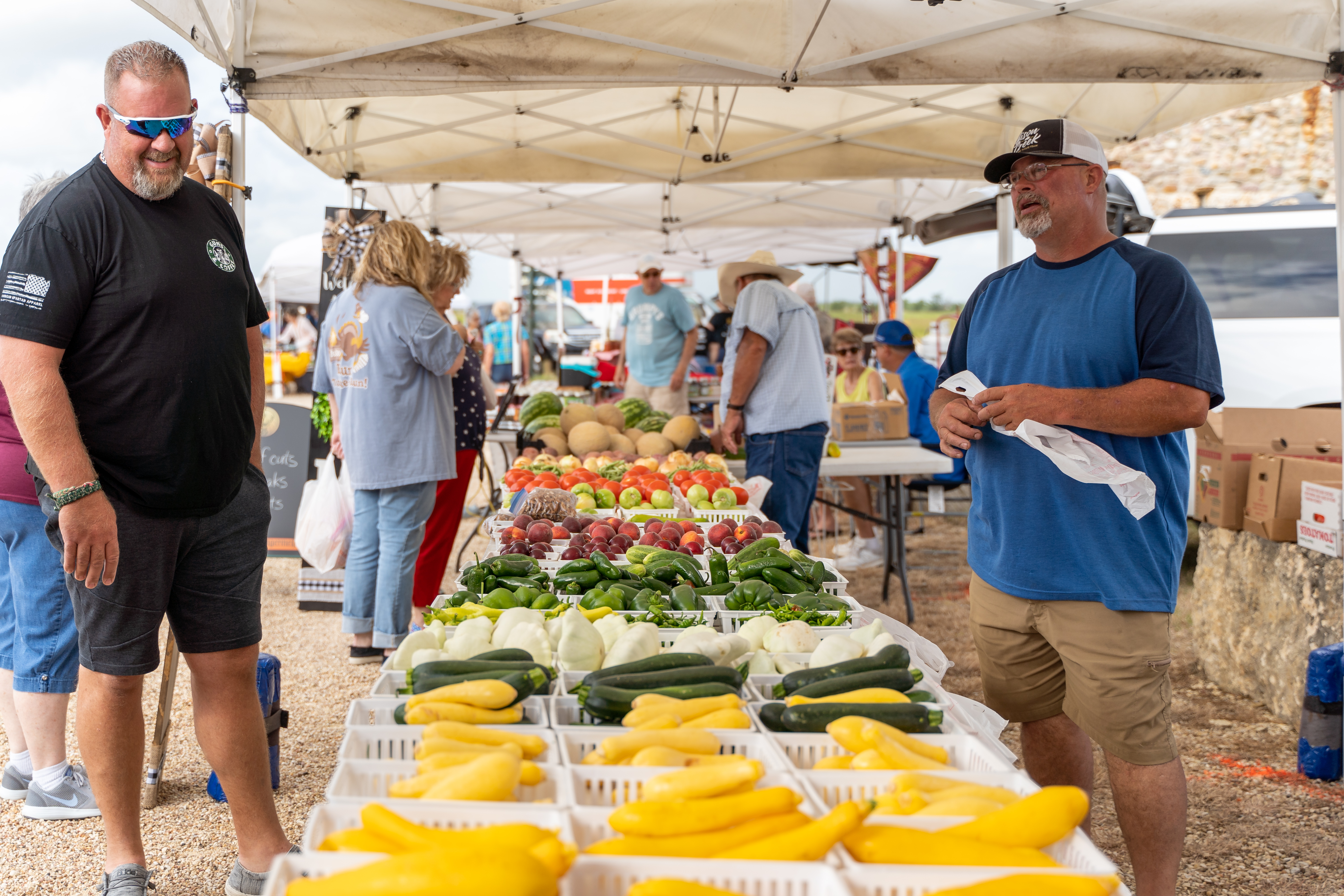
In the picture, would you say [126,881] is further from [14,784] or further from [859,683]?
[859,683]

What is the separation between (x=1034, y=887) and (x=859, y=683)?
25.4 inches

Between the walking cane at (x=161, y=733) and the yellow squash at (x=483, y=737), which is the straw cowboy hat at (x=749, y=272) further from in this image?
the yellow squash at (x=483, y=737)

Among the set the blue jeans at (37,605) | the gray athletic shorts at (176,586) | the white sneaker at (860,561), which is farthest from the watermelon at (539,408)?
the gray athletic shorts at (176,586)

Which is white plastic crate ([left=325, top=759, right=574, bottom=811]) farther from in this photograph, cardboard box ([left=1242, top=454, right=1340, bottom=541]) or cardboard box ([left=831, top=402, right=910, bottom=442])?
cardboard box ([left=831, top=402, right=910, bottom=442])

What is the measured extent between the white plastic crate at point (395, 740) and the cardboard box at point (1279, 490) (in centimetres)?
377

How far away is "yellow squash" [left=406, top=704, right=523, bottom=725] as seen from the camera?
1.61 metres

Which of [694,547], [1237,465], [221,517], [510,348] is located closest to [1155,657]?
[694,547]

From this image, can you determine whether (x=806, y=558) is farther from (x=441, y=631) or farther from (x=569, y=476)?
(x=569, y=476)

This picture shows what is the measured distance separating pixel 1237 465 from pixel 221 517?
4.38 m

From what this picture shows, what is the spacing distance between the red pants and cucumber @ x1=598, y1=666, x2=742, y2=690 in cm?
341

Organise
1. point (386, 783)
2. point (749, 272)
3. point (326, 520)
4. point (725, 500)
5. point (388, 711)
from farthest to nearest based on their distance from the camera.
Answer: point (749, 272), point (326, 520), point (725, 500), point (388, 711), point (386, 783)

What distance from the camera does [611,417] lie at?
21.2 ft

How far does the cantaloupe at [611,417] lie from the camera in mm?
6449

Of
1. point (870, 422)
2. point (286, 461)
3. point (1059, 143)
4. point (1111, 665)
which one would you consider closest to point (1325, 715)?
point (1111, 665)
